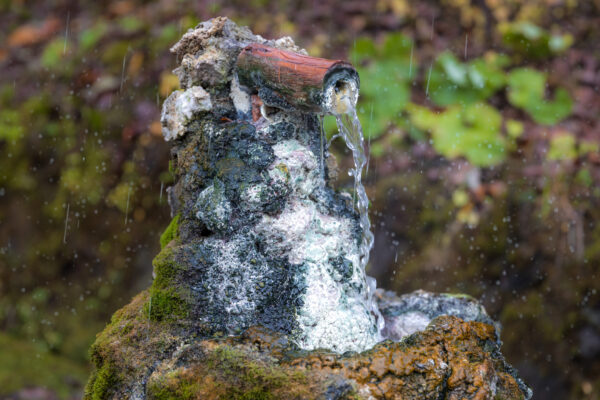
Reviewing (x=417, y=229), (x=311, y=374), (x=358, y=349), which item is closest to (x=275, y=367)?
(x=311, y=374)

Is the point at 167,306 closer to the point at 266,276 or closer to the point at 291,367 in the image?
the point at 266,276

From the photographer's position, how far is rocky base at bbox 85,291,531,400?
1.14 meters

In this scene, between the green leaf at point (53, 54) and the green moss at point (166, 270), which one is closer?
the green moss at point (166, 270)

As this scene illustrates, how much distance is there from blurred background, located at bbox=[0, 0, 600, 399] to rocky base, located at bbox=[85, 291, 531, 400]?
2.84 metres

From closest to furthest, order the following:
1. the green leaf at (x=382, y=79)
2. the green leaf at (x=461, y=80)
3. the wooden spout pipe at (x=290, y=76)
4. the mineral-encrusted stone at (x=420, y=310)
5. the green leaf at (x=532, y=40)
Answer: the wooden spout pipe at (x=290, y=76), the mineral-encrusted stone at (x=420, y=310), the green leaf at (x=382, y=79), the green leaf at (x=461, y=80), the green leaf at (x=532, y=40)

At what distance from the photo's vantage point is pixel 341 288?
148cm

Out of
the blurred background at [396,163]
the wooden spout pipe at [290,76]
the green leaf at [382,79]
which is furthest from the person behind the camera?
the green leaf at [382,79]

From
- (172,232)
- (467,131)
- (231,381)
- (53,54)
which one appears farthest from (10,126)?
(231,381)

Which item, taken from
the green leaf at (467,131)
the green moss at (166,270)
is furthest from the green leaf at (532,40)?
the green moss at (166,270)

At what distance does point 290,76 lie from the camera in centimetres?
138

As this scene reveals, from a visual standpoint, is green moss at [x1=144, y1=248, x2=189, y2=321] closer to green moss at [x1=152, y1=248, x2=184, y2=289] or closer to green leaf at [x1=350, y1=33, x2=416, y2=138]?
green moss at [x1=152, y1=248, x2=184, y2=289]

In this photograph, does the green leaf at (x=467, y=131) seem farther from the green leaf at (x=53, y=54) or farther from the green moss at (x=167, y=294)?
the green moss at (x=167, y=294)

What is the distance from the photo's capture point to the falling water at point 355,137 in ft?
4.51

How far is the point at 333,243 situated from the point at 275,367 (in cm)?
44
